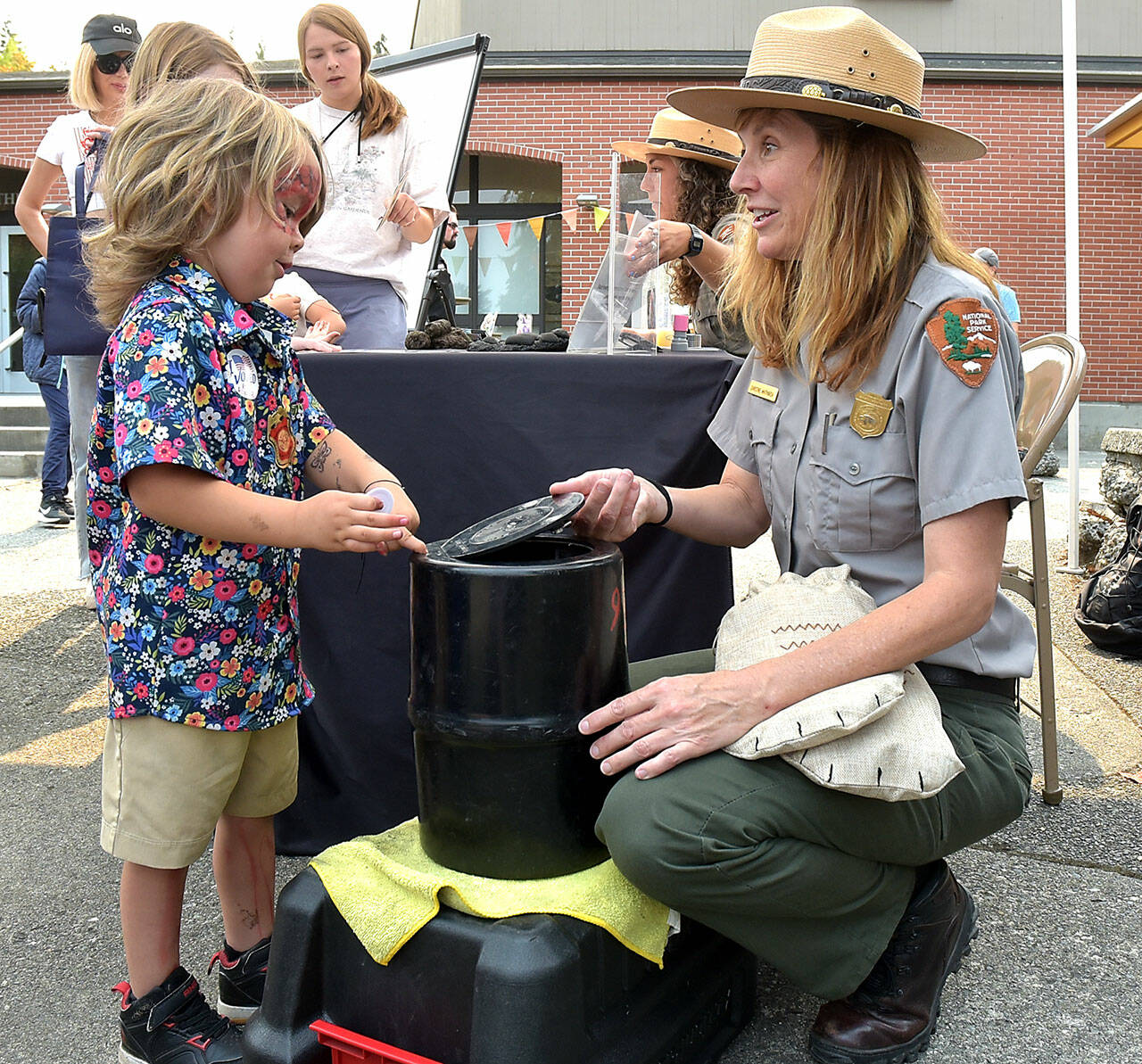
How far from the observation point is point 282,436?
188 centimetres

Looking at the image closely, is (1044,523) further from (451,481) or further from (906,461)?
(451,481)

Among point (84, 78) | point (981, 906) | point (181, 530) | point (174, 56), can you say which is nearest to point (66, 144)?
point (84, 78)

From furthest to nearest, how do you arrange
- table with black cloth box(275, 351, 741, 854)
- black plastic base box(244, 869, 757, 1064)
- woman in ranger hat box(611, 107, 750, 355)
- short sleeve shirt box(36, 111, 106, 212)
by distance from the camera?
short sleeve shirt box(36, 111, 106, 212) → woman in ranger hat box(611, 107, 750, 355) → table with black cloth box(275, 351, 741, 854) → black plastic base box(244, 869, 757, 1064)

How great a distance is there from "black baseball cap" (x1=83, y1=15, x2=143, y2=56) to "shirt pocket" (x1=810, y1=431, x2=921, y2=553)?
115 inches

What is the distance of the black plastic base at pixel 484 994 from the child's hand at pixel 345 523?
498 millimetres

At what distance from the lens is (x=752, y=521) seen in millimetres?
2189

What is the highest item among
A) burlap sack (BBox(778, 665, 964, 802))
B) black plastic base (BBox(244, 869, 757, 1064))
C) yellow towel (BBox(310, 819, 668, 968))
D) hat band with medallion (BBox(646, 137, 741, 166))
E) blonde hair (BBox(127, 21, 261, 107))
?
blonde hair (BBox(127, 21, 261, 107))

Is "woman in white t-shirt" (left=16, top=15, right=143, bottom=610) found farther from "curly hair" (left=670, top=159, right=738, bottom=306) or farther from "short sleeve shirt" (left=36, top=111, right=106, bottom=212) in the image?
"curly hair" (left=670, top=159, right=738, bottom=306)

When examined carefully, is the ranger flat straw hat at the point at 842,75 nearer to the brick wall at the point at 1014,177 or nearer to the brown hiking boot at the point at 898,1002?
the brown hiking boot at the point at 898,1002

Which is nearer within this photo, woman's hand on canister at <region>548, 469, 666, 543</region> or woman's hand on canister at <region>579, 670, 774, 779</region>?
woman's hand on canister at <region>579, 670, 774, 779</region>

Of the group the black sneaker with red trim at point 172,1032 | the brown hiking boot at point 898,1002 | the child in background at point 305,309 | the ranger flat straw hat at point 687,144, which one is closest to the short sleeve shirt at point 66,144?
the child in background at point 305,309

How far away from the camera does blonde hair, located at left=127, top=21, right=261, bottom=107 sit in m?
2.68

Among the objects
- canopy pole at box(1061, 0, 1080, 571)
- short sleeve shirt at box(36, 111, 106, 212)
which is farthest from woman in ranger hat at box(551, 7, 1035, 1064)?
canopy pole at box(1061, 0, 1080, 571)

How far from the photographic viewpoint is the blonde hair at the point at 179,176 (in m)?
1.69
